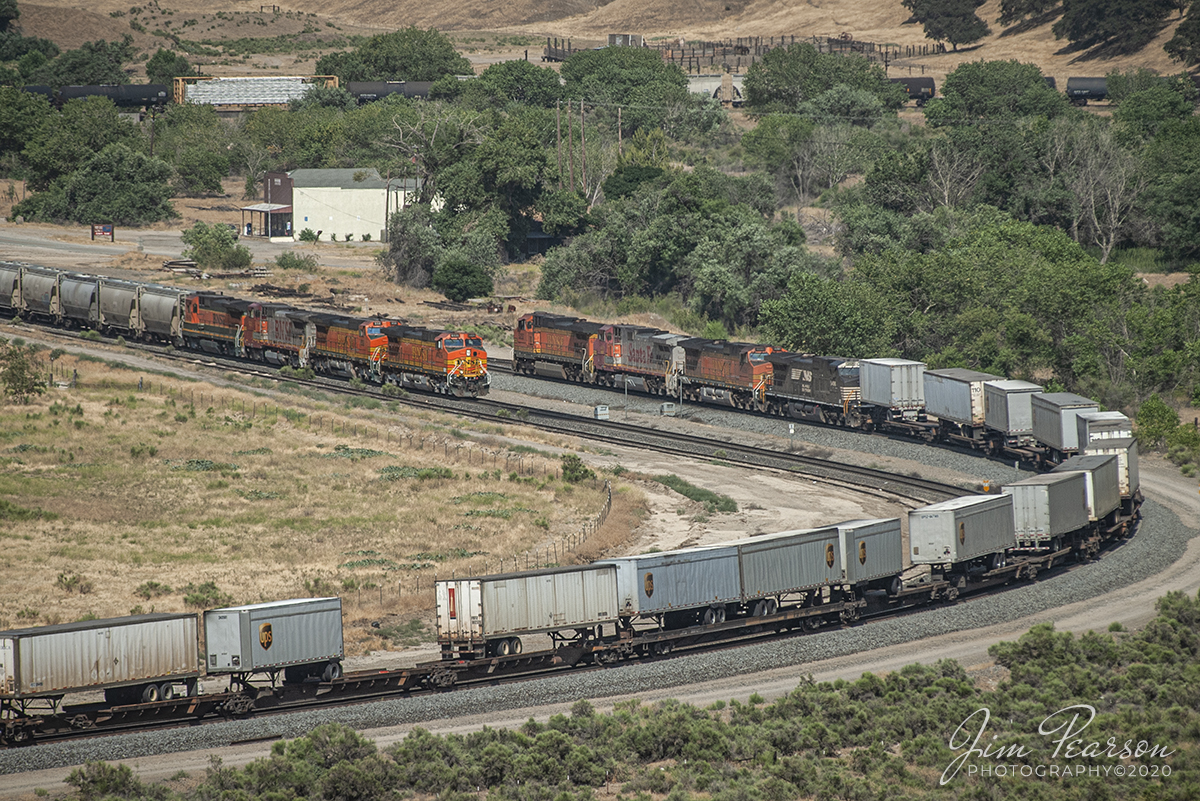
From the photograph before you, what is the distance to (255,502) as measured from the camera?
4875cm

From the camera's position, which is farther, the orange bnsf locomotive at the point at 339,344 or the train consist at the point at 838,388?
the orange bnsf locomotive at the point at 339,344

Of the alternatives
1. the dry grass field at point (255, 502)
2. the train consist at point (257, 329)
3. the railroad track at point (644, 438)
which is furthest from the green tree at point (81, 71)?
the dry grass field at point (255, 502)

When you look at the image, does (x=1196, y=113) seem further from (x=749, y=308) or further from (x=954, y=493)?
(x=954, y=493)

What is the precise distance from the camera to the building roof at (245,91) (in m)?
158

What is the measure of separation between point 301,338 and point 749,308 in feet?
105

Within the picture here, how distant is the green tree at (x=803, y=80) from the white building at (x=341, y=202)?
187 feet

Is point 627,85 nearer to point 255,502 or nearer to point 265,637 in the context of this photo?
point 255,502

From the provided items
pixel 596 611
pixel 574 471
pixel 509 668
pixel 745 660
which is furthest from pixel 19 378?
pixel 745 660

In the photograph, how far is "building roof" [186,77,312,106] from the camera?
158125 millimetres

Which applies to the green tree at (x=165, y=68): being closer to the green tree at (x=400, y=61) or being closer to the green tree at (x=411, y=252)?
the green tree at (x=400, y=61)

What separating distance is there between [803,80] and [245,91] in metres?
69.9

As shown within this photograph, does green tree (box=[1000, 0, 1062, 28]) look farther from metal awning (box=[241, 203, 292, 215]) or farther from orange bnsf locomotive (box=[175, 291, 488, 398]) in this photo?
orange bnsf locomotive (box=[175, 291, 488, 398])

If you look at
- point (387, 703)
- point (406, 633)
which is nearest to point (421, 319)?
point (406, 633)

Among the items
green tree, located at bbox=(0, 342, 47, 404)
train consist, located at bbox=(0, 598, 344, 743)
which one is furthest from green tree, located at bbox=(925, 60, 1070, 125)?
train consist, located at bbox=(0, 598, 344, 743)
